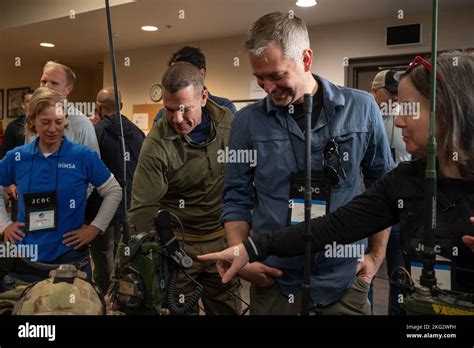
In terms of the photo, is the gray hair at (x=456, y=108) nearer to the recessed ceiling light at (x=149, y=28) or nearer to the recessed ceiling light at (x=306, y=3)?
the recessed ceiling light at (x=306, y=3)

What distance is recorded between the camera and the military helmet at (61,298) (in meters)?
0.81

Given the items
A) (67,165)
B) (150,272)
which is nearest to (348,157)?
(150,272)

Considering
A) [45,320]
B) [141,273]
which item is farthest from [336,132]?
[45,320]

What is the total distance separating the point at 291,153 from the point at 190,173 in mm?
547

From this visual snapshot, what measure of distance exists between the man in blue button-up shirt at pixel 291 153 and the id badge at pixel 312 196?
0.02 meters

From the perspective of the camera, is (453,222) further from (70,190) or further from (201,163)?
(70,190)

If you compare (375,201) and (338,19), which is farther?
(338,19)

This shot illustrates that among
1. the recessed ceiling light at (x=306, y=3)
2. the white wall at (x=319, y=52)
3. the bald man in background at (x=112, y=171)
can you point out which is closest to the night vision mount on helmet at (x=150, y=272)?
the bald man in background at (x=112, y=171)

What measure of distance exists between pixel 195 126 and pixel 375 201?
81cm

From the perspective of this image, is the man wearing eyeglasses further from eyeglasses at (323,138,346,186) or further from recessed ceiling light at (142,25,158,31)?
recessed ceiling light at (142,25,158,31)

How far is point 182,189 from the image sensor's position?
166 cm

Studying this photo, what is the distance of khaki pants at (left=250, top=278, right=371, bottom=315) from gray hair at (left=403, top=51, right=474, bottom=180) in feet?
1.51

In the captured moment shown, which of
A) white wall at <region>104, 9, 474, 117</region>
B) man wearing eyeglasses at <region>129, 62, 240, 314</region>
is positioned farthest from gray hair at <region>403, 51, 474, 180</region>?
white wall at <region>104, 9, 474, 117</region>

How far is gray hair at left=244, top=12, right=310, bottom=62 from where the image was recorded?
112cm
